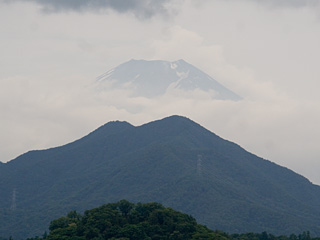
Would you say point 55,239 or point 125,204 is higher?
point 125,204

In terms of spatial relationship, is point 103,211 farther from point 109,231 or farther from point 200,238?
point 200,238

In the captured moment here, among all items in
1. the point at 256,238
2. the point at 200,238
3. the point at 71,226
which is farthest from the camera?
the point at 256,238

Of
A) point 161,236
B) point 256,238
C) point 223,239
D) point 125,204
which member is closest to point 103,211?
point 125,204

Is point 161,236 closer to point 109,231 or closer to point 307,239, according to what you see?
point 109,231

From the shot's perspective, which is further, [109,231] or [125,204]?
[125,204]

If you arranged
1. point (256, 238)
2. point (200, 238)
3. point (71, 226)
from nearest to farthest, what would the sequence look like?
point (200, 238)
point (71, 226)
point (256, 238)

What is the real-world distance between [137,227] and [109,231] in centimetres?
360

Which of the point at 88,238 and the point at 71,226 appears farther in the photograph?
the point at 71,226

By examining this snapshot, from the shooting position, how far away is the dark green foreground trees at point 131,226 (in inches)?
3268

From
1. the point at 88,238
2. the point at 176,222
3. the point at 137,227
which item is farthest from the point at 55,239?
the point at 176,222

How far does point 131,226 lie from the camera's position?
83.7 metres

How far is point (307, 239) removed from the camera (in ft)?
414

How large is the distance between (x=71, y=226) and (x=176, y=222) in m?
13.5

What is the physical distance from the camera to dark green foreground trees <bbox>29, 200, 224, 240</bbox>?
3268 inches
